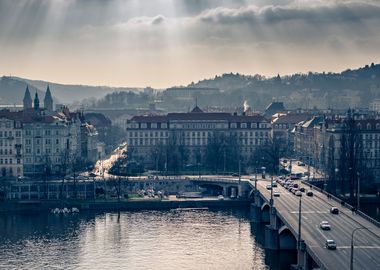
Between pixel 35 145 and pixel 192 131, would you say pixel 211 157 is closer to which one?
pixel 192 131

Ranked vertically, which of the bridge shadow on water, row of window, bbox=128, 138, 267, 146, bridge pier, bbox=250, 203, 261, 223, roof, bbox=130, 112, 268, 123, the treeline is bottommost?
the bridge shadow on water

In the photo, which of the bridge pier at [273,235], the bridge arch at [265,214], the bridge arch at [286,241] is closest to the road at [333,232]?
the bridge pier at [273,235]

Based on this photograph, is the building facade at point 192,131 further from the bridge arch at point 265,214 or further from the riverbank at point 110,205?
the bridge arch at point 265,214

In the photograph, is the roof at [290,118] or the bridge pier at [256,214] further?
the roof at [290,118]

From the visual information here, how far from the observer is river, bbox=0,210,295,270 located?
55.8 meters

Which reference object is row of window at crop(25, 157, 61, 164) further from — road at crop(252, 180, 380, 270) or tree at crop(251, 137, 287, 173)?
road at crop(252, 180, 380, 270)

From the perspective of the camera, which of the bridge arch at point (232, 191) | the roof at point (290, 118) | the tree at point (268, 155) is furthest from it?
the roof at point (290, 118)

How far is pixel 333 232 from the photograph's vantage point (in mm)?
52969

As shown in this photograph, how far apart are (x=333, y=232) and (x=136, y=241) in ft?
48.2

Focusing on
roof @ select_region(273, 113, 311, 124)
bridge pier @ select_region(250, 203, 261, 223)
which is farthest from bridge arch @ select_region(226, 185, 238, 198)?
roof @ select_region(273, 113, 311, 124)

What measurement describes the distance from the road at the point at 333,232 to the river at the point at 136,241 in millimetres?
2750

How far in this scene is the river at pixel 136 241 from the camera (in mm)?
55750

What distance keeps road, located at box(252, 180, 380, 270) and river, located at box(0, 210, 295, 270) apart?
2750mm

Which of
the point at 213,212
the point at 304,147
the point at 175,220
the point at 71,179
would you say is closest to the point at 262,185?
the point at 213,212
